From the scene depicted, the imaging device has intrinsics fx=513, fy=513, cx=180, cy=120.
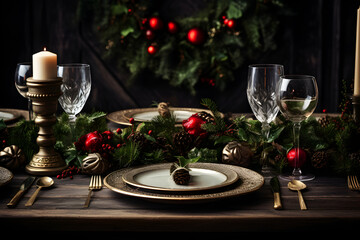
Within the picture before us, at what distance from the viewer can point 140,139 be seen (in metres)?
1.34

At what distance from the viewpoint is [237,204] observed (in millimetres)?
1053

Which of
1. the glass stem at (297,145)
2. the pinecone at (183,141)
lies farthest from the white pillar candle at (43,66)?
the glass stem at (297,145)

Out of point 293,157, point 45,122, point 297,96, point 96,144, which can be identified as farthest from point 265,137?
point 45,122

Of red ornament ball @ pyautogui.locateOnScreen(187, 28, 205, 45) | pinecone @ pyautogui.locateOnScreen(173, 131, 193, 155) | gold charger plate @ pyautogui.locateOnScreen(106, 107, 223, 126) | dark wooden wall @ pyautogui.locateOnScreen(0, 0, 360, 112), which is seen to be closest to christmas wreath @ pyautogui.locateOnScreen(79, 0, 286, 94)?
red ornament ball @ pyautogui.locateOnScreen(187, 28, 205, 45)

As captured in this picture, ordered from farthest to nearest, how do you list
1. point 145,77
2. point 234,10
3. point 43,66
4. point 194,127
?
point 145,77
point 234,10
point 194,127
point 43,66

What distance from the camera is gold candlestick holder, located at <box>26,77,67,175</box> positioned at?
4.09 ft

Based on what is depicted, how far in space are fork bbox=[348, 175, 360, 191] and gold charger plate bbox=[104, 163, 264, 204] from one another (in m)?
0.21

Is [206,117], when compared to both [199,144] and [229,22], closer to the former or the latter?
[199,144]

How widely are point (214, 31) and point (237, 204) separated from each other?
220 cm

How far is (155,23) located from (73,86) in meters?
1.82

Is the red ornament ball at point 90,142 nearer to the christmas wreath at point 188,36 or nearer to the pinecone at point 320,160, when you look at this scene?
the pinecone at point 320,160

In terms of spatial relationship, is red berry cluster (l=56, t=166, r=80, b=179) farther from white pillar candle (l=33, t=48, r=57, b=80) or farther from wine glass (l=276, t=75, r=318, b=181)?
wine glass (l=276, t=75, r=318, b=181)

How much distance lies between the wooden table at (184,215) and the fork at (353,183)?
56 mm

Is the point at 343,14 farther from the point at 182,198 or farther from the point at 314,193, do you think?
the point at 182,198
